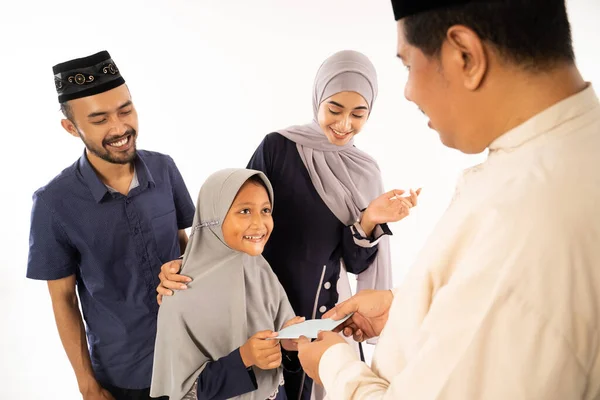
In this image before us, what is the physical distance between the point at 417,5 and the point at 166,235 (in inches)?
59.3

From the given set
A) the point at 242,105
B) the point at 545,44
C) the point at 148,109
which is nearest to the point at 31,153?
the point at 148,109

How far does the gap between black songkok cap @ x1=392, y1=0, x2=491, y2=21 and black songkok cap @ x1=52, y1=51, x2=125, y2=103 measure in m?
1.29

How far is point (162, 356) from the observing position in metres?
1.76

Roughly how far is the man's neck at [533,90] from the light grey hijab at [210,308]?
1053mm

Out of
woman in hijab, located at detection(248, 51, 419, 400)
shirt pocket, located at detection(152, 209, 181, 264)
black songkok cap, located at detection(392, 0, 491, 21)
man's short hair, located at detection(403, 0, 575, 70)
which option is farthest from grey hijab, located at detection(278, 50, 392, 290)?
man's short hair, located at detection(403, 0, 575, 70)

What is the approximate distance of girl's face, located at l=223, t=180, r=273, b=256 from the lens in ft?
5.85

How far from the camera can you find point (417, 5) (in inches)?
35.6

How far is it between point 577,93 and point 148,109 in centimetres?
289

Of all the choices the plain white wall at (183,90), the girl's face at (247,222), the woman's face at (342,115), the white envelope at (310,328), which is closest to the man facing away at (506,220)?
the white envelope at (310,328)

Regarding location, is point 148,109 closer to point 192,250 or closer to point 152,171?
point 152,171

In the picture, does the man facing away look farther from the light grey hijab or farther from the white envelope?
the light grey hijab

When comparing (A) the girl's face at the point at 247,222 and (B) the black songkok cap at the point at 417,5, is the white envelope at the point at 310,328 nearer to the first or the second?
(A) the girl's face at the point at 247,222

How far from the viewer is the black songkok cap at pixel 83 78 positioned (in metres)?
1.85

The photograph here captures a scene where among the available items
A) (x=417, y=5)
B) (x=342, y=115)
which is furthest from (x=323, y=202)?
(x=417, y=5)
